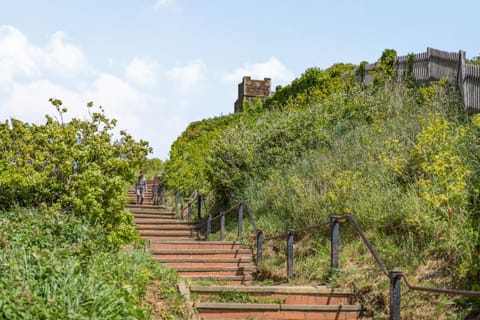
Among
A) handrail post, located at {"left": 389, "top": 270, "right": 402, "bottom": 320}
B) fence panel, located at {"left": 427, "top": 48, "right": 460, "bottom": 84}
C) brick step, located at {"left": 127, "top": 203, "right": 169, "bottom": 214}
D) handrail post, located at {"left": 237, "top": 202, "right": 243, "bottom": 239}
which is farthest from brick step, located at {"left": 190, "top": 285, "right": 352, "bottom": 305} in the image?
brick step, located at {"left": 127, "top": 203, "right": 169, "bottom": 214}

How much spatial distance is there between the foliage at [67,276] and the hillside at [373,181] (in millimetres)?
2709

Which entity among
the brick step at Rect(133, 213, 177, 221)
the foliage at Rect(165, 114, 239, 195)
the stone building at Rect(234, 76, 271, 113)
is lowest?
the brick step at Rect(133, 213, 177, 221)

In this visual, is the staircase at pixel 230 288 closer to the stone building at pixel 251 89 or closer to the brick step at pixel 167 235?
the brick step at pixel 167 235

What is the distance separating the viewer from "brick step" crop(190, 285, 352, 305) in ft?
26.1

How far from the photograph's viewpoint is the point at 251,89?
39.5 m

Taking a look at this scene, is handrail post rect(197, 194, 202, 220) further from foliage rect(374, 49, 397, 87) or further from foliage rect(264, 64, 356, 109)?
foliage rect(374, 49, 397, 87)

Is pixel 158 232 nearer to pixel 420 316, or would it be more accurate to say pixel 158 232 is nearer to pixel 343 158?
pixel 343 158

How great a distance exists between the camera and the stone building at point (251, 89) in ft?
129

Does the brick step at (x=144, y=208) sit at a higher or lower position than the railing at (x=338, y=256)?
higher

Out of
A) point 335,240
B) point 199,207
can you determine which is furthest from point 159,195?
point 335,240

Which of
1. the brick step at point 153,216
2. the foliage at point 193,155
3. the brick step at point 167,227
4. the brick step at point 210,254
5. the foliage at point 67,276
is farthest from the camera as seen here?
the foliage at point 193,155

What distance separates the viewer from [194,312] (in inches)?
294

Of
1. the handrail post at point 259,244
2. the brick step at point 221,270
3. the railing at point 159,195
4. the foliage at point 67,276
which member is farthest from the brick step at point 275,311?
the railing at point 159,195

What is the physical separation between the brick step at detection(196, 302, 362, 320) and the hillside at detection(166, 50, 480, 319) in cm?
34
